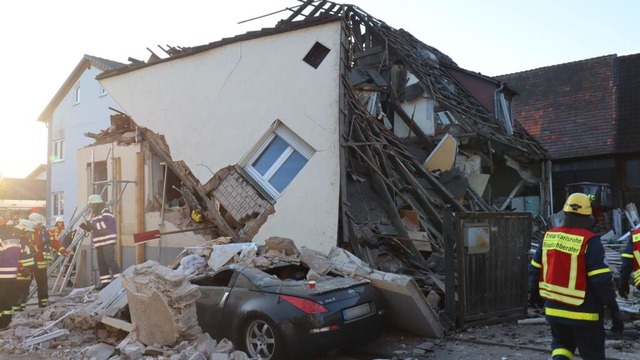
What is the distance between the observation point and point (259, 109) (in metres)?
10.3

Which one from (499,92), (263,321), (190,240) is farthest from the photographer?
(499,92)

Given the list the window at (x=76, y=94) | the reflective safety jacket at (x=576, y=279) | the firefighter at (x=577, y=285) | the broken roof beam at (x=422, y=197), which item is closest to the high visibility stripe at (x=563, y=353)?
the firefighter at (x=577, y=285)

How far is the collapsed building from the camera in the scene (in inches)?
357

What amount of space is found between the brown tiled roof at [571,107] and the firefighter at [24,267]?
16.7 m

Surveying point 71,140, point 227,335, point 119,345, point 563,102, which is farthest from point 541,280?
point 71,140

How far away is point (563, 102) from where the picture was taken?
2112cm

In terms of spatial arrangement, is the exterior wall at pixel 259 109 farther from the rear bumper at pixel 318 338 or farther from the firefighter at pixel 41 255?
the firefighter at pixel 41 255

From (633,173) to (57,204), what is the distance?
26248mm

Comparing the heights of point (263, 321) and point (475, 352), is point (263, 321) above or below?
above

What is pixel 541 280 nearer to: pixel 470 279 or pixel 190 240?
pixel 470 279

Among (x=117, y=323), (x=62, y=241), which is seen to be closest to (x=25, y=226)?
(x=117, y=323)

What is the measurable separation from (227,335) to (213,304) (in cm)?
45

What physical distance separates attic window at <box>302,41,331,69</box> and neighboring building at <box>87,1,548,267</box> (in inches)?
0.9

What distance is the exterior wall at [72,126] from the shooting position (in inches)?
1040
